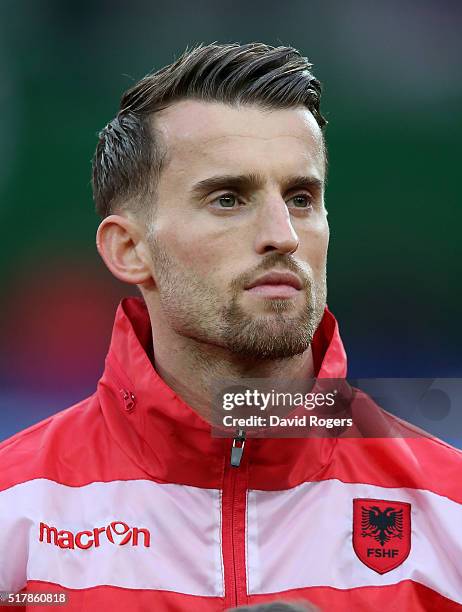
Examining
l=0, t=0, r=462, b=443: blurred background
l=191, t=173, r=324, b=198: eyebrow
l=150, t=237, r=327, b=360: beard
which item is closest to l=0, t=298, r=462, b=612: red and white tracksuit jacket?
l=150, t=237, r=327, b=360: beard

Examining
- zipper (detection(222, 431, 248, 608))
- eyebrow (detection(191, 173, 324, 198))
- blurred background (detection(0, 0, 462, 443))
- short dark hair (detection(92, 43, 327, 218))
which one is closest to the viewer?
zipper (detection(222, 431, 248, 608))

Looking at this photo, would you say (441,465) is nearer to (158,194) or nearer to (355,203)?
(158,194)

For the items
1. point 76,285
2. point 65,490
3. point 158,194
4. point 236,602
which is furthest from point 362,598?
point 76,285

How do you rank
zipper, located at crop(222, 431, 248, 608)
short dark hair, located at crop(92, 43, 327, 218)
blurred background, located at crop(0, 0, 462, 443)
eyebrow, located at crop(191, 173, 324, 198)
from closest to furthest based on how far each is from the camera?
zipper, located at crop(222, 431, 248, 608), eyebrow, located at crop(191, 173, 324, 198), short dark hair, located at crop(92, 43, 327, 218), blurred background, located at crop(0, 0, 462, 443)

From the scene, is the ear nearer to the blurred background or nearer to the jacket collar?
the jacket collar

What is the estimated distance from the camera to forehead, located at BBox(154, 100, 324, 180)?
5.77ft

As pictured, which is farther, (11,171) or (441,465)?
(11,171)

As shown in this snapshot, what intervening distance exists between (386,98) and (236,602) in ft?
9.92

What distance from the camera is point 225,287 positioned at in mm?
1718

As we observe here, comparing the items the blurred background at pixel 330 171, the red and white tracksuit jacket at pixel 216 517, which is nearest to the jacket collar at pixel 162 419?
the red and white tracksuit jacket at pixel 216 517

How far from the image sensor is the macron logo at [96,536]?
165cm

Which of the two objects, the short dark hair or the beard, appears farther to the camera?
the short dark hair

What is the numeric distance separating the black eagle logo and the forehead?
2.46 ft

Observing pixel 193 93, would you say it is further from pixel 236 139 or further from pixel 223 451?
pixel 223 451
